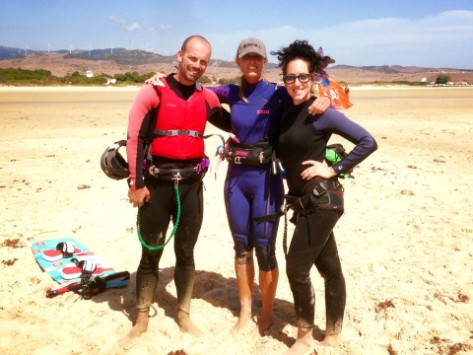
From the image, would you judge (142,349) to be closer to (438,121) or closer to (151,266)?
(151,266)

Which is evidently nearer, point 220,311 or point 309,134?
point 309,134

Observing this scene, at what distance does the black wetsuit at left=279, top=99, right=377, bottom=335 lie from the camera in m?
3.29

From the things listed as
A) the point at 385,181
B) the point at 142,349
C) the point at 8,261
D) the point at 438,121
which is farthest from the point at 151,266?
the point at 438,121

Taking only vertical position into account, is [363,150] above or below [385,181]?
above

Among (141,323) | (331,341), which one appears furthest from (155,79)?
(331,341)

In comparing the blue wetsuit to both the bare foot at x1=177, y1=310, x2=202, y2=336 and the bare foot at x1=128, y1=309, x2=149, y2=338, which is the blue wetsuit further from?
the bare foot at x1=128, y1=309, x2=149, y2=338

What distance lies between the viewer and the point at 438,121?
65.8 feet

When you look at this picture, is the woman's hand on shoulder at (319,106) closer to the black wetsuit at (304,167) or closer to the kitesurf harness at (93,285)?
the black wetsuit at (304,167)

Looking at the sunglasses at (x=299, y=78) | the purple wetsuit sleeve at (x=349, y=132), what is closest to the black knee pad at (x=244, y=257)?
the purple wetsuit sleeve at (x=349, y=132)

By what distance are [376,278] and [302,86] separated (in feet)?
9.91

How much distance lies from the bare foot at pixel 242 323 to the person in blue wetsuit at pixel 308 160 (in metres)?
0.92

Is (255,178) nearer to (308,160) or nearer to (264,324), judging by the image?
(308,160)

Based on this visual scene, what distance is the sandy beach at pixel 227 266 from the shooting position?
13.4 feet

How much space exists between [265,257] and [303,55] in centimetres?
186
